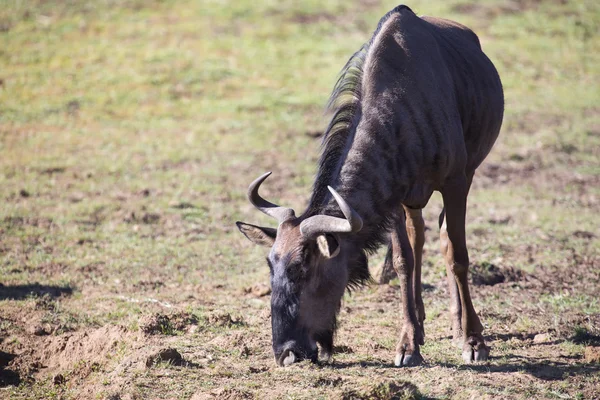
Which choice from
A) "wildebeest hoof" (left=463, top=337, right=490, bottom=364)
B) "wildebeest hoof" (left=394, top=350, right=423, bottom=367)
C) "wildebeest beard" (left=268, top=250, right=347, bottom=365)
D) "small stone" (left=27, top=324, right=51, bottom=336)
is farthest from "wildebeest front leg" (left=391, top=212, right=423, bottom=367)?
"small stone" (left=27, top=324, right=51, bottom=336)

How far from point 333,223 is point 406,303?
4.06 feet

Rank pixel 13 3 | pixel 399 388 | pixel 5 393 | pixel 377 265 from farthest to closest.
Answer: pixel 13 3, pixel 377 265, pixel 5 393, pixel 399 388

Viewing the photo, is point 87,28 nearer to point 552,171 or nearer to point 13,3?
point 13,3

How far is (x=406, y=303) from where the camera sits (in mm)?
6152

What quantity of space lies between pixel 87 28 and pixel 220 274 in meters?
13.6

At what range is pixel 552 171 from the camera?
1266 cm

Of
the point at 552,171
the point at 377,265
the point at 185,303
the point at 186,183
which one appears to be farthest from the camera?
the point at 552,171

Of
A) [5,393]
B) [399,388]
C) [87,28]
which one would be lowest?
[5,393]

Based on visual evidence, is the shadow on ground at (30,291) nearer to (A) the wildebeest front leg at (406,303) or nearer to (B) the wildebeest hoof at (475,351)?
(A) the wildebeest front leg at (406,303)

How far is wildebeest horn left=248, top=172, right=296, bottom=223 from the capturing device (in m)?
5.68

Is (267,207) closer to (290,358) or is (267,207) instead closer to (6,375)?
(290,358)

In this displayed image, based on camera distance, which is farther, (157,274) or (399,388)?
(157,274)

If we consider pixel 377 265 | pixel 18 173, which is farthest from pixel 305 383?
pixel 18 173

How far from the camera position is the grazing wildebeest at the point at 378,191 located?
5.34 meters
